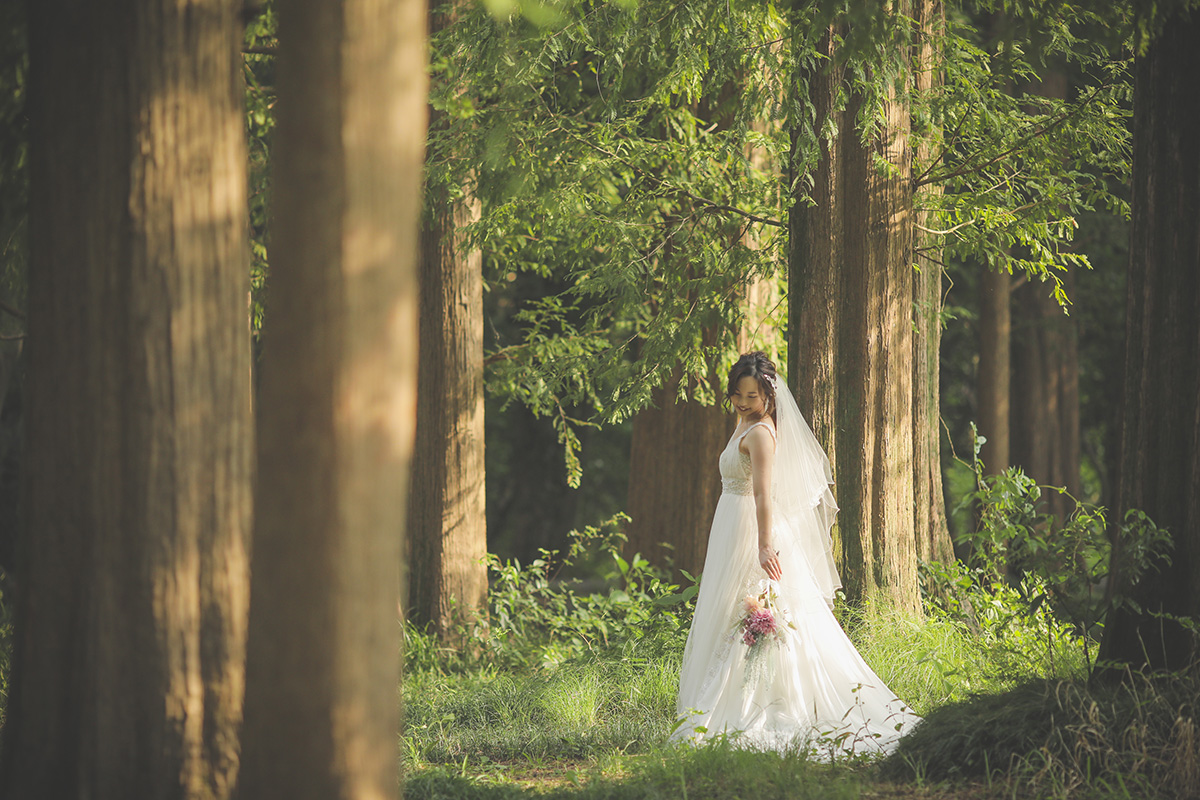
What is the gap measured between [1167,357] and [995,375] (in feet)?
34.7

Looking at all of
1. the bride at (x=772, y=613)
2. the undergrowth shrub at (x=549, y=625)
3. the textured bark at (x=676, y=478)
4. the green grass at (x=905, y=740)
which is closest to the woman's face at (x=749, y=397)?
the bride at (x=772, y=613)

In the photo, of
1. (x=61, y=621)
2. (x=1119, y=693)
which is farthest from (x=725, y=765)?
(x=61, y=621)

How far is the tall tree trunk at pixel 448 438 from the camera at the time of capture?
911 cm

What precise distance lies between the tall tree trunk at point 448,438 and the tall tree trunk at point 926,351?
4039mm

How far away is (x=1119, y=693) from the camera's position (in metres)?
4.68

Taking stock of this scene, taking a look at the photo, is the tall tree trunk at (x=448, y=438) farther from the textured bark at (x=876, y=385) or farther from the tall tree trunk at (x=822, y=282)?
the textured bark at (x=876, y=385)

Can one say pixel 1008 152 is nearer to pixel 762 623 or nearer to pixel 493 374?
pixel 762 623

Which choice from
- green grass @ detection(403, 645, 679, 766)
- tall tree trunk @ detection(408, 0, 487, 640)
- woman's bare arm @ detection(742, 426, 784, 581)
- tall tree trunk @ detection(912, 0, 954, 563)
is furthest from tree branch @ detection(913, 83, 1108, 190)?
green grass @ detection(403, 645, 679, 766)

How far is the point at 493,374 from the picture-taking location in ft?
34.5

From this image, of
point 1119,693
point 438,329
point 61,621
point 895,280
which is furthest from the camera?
point 438,329

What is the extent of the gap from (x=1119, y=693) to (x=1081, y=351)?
18.3m

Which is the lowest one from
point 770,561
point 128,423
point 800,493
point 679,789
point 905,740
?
point 679,789

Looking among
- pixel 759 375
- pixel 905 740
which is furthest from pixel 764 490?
pixel 905 740

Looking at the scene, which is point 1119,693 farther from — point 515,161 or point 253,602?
point 515,161
